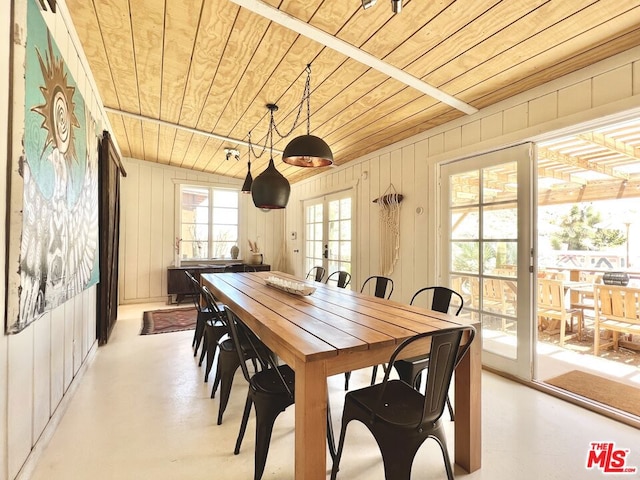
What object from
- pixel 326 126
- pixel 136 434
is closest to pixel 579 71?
pixel 326 126

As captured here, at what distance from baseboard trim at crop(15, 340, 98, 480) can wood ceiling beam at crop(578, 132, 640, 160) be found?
505 cm

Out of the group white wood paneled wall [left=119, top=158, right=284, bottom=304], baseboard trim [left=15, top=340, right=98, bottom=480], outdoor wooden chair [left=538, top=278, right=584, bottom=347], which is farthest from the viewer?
white wood paneled wall [left=119, top=158, right=284, bottom=304]

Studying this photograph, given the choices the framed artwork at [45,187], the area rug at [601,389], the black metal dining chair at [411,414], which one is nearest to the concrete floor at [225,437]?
the area rug at [601,389]

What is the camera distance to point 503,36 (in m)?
1.91

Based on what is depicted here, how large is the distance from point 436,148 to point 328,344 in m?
2.73

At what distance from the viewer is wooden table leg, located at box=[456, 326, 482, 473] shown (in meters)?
1.63

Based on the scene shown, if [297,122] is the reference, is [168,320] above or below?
below

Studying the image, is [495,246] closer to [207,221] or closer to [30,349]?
[30,349]

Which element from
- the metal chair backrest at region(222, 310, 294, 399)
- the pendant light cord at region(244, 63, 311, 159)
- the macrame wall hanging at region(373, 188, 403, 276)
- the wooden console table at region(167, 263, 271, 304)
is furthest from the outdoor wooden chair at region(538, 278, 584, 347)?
the wooden console table at region(167, 263, 271, 304)

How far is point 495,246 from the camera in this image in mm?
2842

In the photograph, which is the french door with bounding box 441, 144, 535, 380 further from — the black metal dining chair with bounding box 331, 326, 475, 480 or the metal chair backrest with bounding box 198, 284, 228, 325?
the metal chair backrest with bounding box 198, 284, 228, 325

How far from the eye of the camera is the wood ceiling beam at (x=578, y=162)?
12.6 feet

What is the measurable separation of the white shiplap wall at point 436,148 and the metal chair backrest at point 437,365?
198 centimetres

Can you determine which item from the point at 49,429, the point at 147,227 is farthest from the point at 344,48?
the point at 147,227
